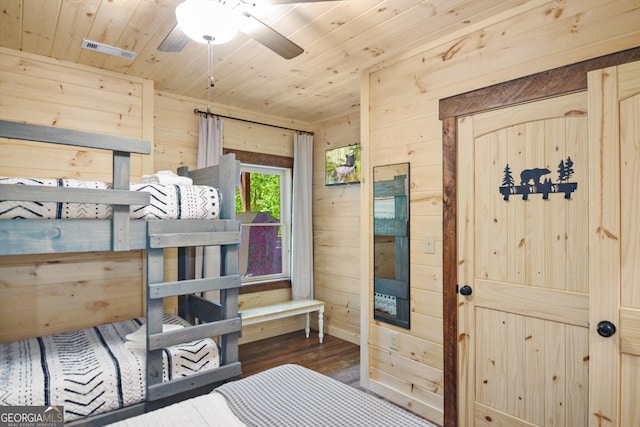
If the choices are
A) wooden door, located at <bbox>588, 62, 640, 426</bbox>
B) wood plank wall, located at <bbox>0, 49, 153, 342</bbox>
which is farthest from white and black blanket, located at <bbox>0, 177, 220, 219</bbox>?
wooden door, located at <bbox>588, 62, 640, 426</bbox>

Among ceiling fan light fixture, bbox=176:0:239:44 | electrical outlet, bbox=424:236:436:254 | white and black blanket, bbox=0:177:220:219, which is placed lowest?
electrical outlet, bbox=424:236:436:254

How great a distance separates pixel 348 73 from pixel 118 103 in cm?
190

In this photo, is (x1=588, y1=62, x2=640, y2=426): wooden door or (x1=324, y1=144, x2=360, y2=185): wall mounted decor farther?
(x1=324, y1=144, x2=360, y2=185): wall mounted decor

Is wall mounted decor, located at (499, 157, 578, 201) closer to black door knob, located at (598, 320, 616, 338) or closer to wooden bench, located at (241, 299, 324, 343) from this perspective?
black door knob, located at (598, 320, 616, 338)

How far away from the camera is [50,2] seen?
200 cm

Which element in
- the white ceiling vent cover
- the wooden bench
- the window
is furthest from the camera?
the window

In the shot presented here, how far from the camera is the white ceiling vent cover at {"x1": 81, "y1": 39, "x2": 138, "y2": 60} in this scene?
2.48 m

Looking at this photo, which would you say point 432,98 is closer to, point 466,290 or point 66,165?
point 466,290

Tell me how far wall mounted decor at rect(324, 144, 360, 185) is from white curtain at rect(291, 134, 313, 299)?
0.26m

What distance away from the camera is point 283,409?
139 cm

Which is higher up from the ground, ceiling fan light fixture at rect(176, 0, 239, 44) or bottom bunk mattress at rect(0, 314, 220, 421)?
ceiling fan light fixture at rect(176, 0, 239, 44)

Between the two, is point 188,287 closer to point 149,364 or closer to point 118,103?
point 149,364

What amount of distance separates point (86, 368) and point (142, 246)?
2.28 ft

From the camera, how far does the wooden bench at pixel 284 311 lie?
3.64m
